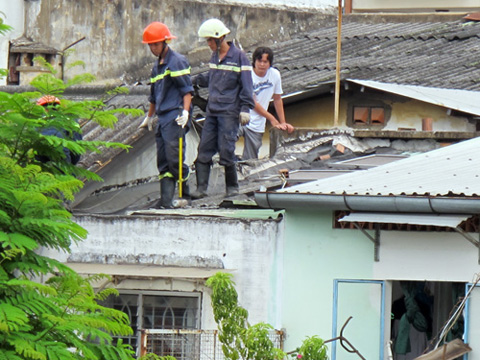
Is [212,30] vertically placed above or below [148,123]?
above

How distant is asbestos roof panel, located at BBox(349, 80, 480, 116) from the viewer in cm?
2142

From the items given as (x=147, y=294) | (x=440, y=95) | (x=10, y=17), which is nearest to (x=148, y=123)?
(x=147, y=294)

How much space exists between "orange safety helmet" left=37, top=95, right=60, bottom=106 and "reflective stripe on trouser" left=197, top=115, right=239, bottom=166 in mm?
4318

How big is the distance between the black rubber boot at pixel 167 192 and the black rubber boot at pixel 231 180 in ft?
1.81

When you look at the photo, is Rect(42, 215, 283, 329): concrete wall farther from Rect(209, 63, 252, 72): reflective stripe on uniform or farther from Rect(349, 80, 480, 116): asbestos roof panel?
Rect(349, 80, 480, 116): asbestos roof panel

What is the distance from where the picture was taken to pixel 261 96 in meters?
20.5

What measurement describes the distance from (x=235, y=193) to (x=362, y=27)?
379 inches

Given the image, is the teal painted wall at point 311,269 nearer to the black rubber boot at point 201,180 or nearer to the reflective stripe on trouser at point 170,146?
the reflective stripe on trouser at point 170,146

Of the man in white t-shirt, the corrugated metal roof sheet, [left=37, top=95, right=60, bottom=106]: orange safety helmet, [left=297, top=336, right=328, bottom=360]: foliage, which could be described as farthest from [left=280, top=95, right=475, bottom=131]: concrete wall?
[left=297, top=336, right=328, bottom=360]: foliage

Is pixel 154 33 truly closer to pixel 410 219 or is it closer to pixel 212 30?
pixel 212 30

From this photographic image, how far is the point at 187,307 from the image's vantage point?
55.9ft

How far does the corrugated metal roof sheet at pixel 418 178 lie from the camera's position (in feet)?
51.5

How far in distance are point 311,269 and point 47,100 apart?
3.44 metres

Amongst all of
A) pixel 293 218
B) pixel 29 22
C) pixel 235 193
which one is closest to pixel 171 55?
pixel 235 193
